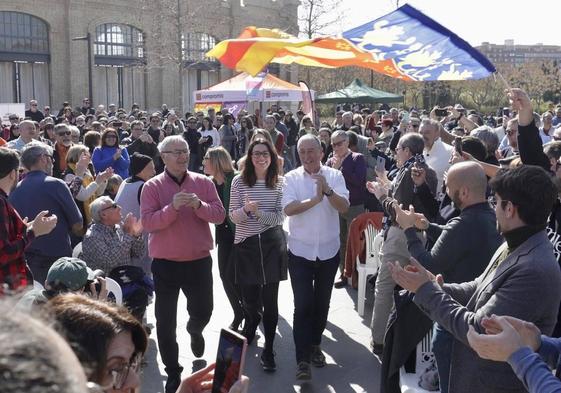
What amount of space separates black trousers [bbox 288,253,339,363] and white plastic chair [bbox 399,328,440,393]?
1101 millimetres

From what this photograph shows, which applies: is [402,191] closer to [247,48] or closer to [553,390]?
[247,48]

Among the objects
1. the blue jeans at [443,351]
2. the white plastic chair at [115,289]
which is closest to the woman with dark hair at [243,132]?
the white plastic chair at [115,289]

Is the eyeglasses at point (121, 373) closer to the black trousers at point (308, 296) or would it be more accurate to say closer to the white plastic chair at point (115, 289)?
the white plastic chair at point (115, 289)

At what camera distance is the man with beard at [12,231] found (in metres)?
4.23

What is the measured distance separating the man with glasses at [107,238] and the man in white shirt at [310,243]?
133cm

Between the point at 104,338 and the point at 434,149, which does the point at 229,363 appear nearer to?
the point at 104,338

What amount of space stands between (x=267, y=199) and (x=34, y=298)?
282 centimetres

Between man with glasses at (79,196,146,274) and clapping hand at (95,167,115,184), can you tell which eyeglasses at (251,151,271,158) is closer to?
man with glasses at (79,196,146,274)

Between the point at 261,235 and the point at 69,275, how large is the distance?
2.23 metres

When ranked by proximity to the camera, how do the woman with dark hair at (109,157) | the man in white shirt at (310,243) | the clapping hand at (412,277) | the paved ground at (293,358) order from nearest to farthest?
1. the clapping hand at (412,277)
2. the paved ground at (293,358)
3. the man in white shirt at (310,243)
4. the woman with dark hair at (109,157)

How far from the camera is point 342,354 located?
5930 mm

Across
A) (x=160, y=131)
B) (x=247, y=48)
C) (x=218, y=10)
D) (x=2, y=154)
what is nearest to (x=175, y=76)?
(x=218, y=10)

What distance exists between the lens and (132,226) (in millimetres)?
5660

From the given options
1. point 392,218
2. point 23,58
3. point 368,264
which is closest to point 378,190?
point 392,218
